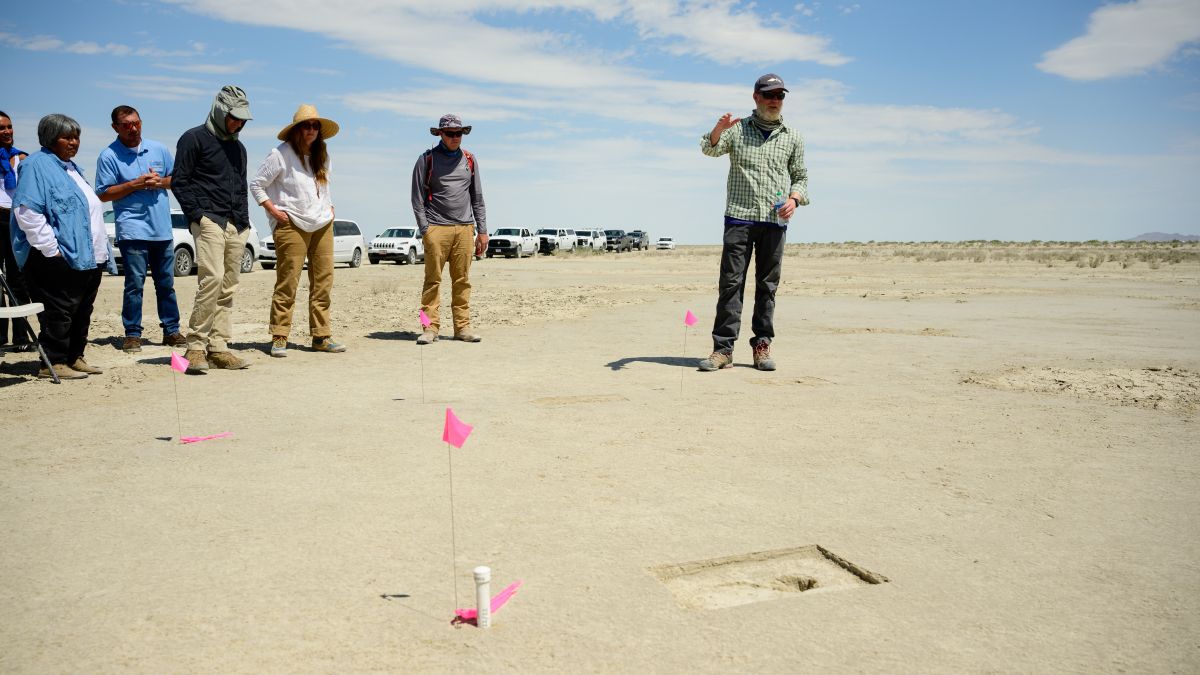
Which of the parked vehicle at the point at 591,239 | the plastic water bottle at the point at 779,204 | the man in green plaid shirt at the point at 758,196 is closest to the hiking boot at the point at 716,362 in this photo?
the man in green plaid shirt at the point at 758,196

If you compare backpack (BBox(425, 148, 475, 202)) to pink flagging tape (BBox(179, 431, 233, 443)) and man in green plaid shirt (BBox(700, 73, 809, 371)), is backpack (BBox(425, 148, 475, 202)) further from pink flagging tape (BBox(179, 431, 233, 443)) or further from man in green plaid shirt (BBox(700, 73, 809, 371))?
pink flagging tape (BBox(179, 431, 233, 443))

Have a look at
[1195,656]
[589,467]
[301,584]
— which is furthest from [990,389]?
[301,584]

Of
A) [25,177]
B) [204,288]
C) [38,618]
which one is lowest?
[38,618]

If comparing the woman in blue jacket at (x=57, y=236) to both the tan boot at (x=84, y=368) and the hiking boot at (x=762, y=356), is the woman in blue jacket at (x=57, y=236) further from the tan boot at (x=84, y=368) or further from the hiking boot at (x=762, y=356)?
the hiking boot at (x=762, y=356)

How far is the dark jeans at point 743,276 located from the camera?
7.67 meters

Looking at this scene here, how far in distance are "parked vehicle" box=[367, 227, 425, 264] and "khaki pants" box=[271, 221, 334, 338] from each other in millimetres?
29307

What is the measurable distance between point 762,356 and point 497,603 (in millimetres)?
5335

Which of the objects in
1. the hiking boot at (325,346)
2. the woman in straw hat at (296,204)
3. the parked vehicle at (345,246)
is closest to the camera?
the woman in straw hat at (296,204)

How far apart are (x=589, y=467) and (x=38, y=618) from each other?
2.44 meters

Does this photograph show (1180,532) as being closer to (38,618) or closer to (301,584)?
(301,584)

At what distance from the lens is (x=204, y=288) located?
741 cm

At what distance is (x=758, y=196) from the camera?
760 centimetres

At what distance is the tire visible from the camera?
22578 millimetres

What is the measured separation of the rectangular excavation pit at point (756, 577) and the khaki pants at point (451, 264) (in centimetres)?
650
